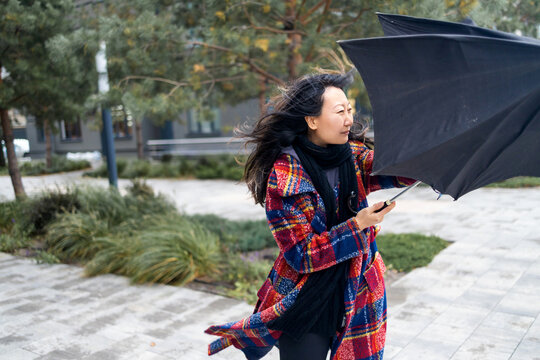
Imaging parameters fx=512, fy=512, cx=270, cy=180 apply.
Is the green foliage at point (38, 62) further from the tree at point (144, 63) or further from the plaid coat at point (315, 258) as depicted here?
the plaid coat at point (315, 258)

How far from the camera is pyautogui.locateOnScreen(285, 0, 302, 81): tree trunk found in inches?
252

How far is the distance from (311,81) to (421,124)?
635mm

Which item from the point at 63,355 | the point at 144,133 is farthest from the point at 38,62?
the point at 144,133

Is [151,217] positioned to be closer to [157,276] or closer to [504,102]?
[157,276]

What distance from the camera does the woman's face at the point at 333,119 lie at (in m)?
2.25

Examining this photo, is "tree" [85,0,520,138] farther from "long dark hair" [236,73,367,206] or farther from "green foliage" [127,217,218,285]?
"long dark hair" [236,73,367,206]

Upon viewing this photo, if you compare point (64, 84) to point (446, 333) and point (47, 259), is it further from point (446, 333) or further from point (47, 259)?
point (446, 333)

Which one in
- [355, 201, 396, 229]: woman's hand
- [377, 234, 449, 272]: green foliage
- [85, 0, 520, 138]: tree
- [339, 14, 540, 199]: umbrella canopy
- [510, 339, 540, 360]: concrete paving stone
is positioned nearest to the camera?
[339, 14, 540, 199]: umbrella canopy

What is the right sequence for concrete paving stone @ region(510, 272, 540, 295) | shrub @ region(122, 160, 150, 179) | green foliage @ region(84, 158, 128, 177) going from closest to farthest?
concrete paving stone @ region(510, 272, 540, 295) → green foliage @ region(84, 158, 128, 177) → shrub @ region(122, 160, 150, 179)

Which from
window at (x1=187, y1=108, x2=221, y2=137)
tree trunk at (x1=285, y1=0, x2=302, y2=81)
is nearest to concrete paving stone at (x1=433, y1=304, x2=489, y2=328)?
tree trunk at (x1=285, y1=0, x2=302, y2=81)

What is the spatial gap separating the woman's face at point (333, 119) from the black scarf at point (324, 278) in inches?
2.3

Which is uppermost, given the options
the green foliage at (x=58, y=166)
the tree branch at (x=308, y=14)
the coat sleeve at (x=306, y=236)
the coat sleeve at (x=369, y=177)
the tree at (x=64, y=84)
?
the tree branch at (x=308, y=14)

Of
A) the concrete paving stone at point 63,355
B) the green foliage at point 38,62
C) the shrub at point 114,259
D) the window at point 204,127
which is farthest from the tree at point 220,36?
the window at point 204,127

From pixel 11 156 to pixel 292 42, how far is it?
232 inches
